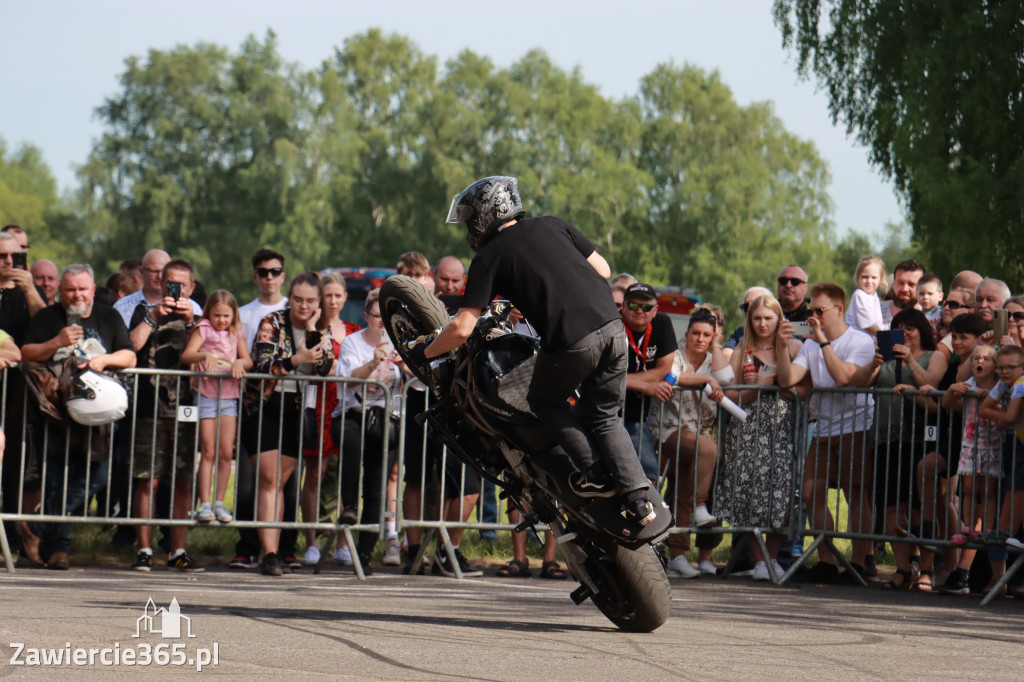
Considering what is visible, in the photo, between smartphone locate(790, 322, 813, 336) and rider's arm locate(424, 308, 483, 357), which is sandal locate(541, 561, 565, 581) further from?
rider's arm locate(424, 308, 483, 357)

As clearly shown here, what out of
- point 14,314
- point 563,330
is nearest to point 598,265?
point 563,330

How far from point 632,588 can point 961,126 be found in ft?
59.3

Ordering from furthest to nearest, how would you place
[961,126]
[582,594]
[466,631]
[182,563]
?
[961,126], [182,563], [582,594], [466,631]

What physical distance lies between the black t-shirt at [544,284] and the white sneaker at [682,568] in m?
3.79

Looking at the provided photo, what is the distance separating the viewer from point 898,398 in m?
9.61

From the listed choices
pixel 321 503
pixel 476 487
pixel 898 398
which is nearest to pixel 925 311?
pixel 898 398

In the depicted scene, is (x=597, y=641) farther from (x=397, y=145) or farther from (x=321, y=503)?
(x=397, y=145)

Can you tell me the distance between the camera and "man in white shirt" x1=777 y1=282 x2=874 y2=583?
973 cm

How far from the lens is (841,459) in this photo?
9734mm

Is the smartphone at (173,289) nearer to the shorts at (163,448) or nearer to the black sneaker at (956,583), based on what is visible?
the shorts at (163,448)

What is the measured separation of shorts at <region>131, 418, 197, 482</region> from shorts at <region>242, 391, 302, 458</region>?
16.6 inches

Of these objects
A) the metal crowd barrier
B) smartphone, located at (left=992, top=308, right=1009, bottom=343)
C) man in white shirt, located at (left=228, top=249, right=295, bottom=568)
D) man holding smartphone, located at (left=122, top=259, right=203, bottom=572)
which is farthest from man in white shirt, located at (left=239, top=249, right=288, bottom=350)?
smartphone, located at (left=992, top=308, right=1009, bottom=343)

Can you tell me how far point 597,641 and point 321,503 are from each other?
13.7 feet

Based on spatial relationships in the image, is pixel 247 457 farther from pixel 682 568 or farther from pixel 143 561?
pixel 682 568
